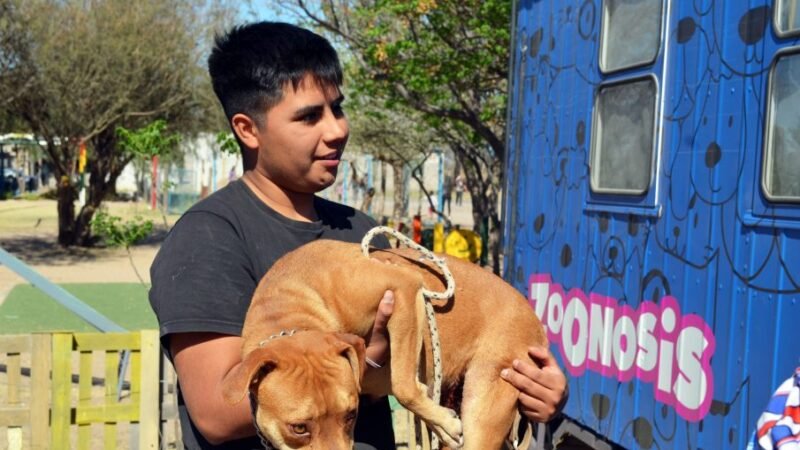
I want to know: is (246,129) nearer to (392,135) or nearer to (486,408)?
(486,408)

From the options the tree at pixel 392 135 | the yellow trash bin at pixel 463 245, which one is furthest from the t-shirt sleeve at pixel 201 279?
the tree at pixel 392 135

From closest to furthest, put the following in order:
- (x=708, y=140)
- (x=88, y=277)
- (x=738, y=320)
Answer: (x=738, y=320) → (x=708, y=140) → (x=88, y=277)

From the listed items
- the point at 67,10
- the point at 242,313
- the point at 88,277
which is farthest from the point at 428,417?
the point at 67,10

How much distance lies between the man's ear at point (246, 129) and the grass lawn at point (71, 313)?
10.0m

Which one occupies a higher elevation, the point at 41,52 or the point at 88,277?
the point at 41,52

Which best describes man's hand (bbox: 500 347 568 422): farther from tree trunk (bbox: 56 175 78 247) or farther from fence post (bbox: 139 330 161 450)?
tree trunk (bbox: 56 175 78 247)

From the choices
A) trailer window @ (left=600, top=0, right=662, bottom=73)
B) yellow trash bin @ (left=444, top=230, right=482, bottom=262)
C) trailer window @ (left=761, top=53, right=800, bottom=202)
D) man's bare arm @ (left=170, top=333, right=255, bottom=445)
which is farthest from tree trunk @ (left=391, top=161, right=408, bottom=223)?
man's bare arm @ (left=170, top=333, right=255, bottom=445)

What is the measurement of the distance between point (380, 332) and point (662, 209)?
2665 millimetres

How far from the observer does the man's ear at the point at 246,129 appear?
2.57 meters

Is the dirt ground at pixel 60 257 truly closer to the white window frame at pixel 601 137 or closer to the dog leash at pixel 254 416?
the white window frame at pixel 601 137

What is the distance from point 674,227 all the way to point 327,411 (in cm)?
302

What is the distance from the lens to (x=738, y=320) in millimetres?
4113

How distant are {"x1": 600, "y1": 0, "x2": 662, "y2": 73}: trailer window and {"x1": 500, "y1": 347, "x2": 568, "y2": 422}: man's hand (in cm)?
246

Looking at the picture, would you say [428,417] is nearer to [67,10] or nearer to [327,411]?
[327,411]
